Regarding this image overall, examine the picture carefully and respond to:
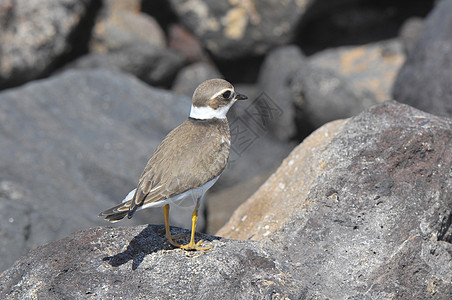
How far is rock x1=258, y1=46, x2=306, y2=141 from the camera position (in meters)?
16.1

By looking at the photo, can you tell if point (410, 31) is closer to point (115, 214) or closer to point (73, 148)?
point (73, 148)

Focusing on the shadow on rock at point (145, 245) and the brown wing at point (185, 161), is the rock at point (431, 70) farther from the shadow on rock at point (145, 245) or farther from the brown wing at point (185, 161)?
the shadow on rock at point (145, 245)

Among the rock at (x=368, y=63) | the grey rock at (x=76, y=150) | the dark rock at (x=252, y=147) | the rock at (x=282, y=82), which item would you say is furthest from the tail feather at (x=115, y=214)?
the rock at (x=368, y=63)

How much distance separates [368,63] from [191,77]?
558 cm

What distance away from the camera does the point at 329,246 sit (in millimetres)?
5883

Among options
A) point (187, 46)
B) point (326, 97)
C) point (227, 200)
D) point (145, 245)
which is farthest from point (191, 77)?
point (145, 245)

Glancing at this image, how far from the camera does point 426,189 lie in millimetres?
6121

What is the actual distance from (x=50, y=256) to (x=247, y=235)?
256cm

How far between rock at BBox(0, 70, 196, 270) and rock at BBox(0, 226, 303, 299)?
3.15 metres

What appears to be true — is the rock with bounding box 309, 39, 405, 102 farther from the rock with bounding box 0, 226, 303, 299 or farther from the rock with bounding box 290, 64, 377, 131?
the rock with bounding box 0, 226, 303, 299

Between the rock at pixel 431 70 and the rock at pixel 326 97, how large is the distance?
189 centimetres

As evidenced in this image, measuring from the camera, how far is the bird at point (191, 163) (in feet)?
19.0

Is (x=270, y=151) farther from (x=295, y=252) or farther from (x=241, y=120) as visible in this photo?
(x=295, y=252)

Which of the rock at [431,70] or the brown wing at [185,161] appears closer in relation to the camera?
the brown wing at [185,161]
